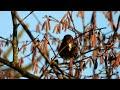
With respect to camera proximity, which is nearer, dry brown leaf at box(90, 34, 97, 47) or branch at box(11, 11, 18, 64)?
dry brown leaf at box(90, 34, 97, 47)

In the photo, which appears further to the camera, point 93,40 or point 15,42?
point 15,42

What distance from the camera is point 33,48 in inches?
90.4

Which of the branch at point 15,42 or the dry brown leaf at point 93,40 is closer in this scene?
the dry brown leaf at point 93,40

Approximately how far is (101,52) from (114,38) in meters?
0.19
